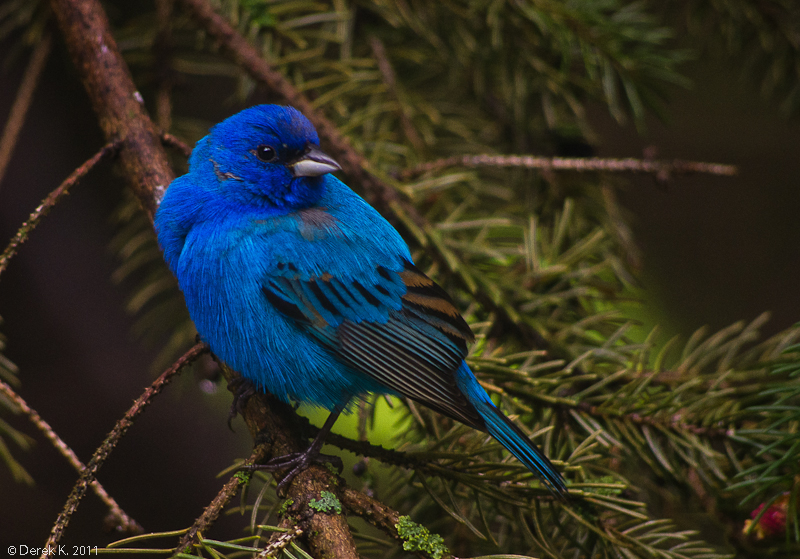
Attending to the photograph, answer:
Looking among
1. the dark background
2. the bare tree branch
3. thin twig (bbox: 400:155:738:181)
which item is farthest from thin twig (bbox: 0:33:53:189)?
thin twig (bbox: 400:155:738:181)

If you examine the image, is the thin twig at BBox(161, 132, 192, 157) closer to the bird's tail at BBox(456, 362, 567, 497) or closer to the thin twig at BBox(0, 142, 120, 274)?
the thin twig at BBox(0, 142, 120, 274)

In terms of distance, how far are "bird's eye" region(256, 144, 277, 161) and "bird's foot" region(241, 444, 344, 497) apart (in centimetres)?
131

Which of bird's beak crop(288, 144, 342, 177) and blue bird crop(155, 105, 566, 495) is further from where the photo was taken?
bird's beak crop(288, 144, 342, 177)

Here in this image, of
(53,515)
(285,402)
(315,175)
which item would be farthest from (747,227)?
(53,515)

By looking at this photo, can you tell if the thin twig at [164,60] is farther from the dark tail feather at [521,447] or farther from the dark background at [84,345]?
the dark tail feather at [521,447]

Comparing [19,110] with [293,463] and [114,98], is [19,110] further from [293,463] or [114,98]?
[293,463]

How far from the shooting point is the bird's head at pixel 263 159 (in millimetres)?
2697

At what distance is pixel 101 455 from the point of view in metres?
1.65

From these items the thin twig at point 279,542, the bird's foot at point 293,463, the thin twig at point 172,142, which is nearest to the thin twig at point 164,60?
the thin twig at point 172,142

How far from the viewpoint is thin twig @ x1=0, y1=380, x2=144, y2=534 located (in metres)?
1.65

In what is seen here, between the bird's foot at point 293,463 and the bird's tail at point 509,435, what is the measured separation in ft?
1.76

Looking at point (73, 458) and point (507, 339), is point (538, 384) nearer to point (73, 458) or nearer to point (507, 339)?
point (507, 339)

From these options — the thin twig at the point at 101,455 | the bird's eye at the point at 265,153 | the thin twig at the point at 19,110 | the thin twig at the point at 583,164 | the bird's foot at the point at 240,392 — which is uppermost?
the thin twig at the point at 19,110

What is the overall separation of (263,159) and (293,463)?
1.40 m
